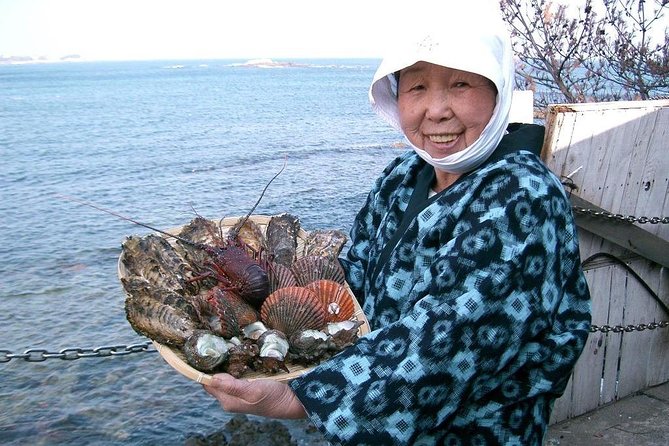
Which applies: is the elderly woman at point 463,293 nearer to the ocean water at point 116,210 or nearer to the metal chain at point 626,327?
the metal chain at point 626,327

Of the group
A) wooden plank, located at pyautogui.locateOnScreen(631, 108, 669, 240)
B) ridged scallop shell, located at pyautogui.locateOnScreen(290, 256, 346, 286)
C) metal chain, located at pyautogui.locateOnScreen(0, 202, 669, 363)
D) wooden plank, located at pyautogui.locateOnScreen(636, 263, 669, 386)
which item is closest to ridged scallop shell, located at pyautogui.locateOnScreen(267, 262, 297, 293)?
ridged scallop shell, located at pyautogui.locateOnScreen(290, 256, 346, 286)

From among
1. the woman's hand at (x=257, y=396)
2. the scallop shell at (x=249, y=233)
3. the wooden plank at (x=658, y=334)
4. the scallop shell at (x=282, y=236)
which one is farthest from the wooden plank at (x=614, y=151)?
the woman's hand at (x=257, y=396)

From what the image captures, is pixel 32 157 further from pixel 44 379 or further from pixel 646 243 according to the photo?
pixel 646 243

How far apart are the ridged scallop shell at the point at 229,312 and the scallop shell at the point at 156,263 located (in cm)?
23

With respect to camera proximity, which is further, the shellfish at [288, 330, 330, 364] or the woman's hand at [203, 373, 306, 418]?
the shellfish at [288, 330, 330, 364]

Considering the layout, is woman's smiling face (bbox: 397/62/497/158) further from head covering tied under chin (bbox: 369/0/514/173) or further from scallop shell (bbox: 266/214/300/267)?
scallop shell (bbox: 266/214/300/267)

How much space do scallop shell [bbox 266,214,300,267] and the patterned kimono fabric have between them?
3.61ft

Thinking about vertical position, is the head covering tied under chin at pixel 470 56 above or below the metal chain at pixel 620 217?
above

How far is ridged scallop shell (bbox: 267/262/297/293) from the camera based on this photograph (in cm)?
300

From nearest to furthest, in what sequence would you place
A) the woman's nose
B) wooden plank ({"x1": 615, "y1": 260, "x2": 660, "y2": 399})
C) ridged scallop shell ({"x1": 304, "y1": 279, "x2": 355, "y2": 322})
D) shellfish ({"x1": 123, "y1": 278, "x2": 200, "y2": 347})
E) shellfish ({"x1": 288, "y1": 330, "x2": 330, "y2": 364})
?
1. the woman's nose
2. shellfish ({"x1": 288, "y1": 330, "x2": 330, "y2": 364})
3. shellfish ({"x1": 123, "y1": 278, "x2": 200, "y2": 347})
4. ridged scallop shell ({"x1": 304, "y1": 279, "x2": 355, "y2": 322})
5. wooden plank ({"x1": 615, "y1": 260, "x2": 660, "y2": 399})

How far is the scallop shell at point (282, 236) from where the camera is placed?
3273 mm

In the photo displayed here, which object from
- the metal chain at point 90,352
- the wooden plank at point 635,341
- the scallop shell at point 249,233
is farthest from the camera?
the wooden plank at point 635,341

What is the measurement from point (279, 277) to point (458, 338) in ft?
4.16

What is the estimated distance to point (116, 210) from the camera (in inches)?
647
